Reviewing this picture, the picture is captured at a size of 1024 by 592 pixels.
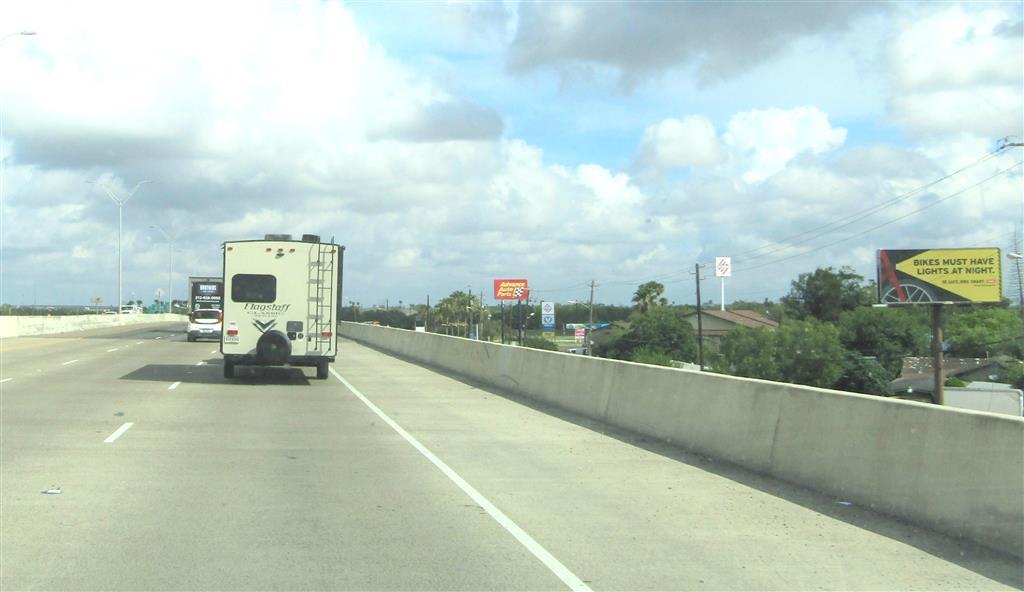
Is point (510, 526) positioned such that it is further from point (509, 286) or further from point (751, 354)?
point (509, 286)

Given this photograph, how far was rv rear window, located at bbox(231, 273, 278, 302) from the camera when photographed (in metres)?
22.6

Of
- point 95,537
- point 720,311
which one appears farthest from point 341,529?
point 720,311

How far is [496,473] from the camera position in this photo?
11156mm

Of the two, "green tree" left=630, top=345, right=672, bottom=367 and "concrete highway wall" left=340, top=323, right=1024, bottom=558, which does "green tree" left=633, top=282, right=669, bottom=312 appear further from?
"concrete highway wall" left=340, top=323, right=1024, bottom=558

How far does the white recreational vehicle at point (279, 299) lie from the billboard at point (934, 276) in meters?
35.7

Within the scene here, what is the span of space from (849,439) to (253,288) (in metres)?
16.1

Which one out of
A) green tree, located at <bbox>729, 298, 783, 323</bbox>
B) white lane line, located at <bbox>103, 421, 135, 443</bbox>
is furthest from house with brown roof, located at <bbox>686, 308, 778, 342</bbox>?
white lane line, located at <bbox>103, 421, 135, 443</bbox>

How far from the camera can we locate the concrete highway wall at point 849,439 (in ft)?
24.9

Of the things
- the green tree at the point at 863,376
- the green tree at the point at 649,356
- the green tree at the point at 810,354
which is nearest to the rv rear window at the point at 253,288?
the green tree at the point at 649,356

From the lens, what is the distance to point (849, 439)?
9.53m

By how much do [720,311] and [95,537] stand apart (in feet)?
365

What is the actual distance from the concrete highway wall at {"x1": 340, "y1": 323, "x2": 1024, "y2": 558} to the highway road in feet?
0.79

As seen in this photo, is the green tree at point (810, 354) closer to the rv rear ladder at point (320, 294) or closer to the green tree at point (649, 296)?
the green tree at point (649, 296)

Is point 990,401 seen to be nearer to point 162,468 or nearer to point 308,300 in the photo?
point 308,300
